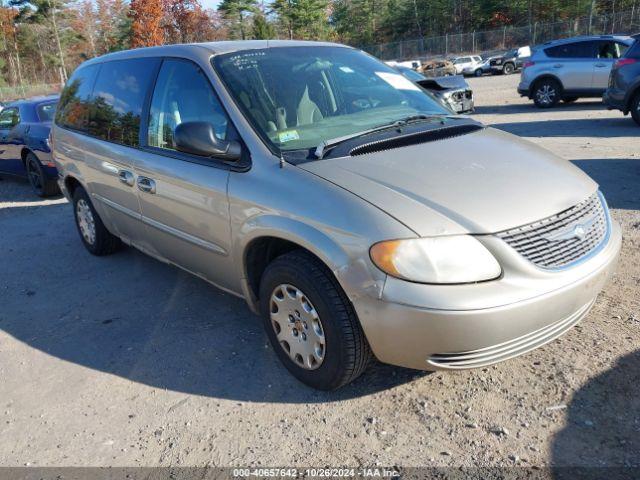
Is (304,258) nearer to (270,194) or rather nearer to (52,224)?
(270,194)

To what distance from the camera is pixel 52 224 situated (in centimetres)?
705

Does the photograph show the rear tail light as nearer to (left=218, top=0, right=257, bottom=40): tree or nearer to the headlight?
the headlight

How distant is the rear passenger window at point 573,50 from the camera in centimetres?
1396

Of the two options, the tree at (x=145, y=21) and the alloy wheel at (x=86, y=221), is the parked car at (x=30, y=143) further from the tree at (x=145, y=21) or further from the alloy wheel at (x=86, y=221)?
the tree at (x=145, y=21)

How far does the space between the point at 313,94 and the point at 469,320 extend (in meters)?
1.84

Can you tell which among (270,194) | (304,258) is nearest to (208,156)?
(270,194)

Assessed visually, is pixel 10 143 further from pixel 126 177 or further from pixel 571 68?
pixel 571 68

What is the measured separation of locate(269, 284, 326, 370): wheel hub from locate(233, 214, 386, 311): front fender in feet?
0.94

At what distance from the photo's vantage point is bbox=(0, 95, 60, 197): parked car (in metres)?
8.45

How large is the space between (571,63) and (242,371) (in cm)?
1376

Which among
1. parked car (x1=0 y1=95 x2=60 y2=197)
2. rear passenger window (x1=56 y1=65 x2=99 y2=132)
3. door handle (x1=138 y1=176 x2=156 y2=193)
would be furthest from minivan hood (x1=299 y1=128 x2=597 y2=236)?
parked car (x1=0 y1=95 x2=60 y2=197)

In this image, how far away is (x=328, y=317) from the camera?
269cm

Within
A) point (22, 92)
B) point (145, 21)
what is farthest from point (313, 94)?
point (145, 21)

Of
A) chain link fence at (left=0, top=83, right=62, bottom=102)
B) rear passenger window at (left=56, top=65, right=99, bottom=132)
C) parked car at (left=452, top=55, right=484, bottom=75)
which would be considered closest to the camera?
rear passenger window at (left=56, top=65, right=99, bottom=132)
